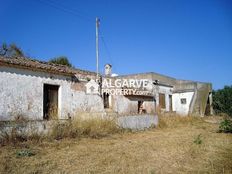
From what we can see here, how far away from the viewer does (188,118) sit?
18.1 meters

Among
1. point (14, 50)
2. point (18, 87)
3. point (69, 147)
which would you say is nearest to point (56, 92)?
point (18, 87)

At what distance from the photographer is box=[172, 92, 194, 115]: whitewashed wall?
2280 centimetres

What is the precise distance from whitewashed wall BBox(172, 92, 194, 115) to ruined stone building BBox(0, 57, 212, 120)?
2190 millimetres

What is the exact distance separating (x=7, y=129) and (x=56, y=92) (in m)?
5.62

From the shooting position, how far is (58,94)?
13.6 metres

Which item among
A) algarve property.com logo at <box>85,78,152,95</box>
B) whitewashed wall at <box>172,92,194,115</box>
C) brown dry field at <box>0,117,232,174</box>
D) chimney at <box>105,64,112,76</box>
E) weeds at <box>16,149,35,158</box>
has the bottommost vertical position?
brown dry field at <box>0,117,232,174</box>

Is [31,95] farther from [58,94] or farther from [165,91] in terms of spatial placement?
[165,91]

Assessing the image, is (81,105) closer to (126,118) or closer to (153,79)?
(126,118)

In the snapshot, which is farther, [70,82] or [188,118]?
[188,118]

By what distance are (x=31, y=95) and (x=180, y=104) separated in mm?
15403

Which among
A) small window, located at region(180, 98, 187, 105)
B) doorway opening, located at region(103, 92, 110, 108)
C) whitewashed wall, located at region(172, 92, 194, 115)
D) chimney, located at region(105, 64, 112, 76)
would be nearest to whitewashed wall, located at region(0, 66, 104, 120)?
doorway opening, located at region(103, 92, 110, 108)

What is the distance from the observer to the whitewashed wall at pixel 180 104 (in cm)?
2280

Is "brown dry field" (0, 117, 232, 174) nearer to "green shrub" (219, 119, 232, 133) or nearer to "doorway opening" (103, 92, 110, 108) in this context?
"green shrub" (219, 119, 232, 133)

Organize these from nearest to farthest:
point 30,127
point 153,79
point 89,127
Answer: point 30,127 → point 89,127 → point 153,79
